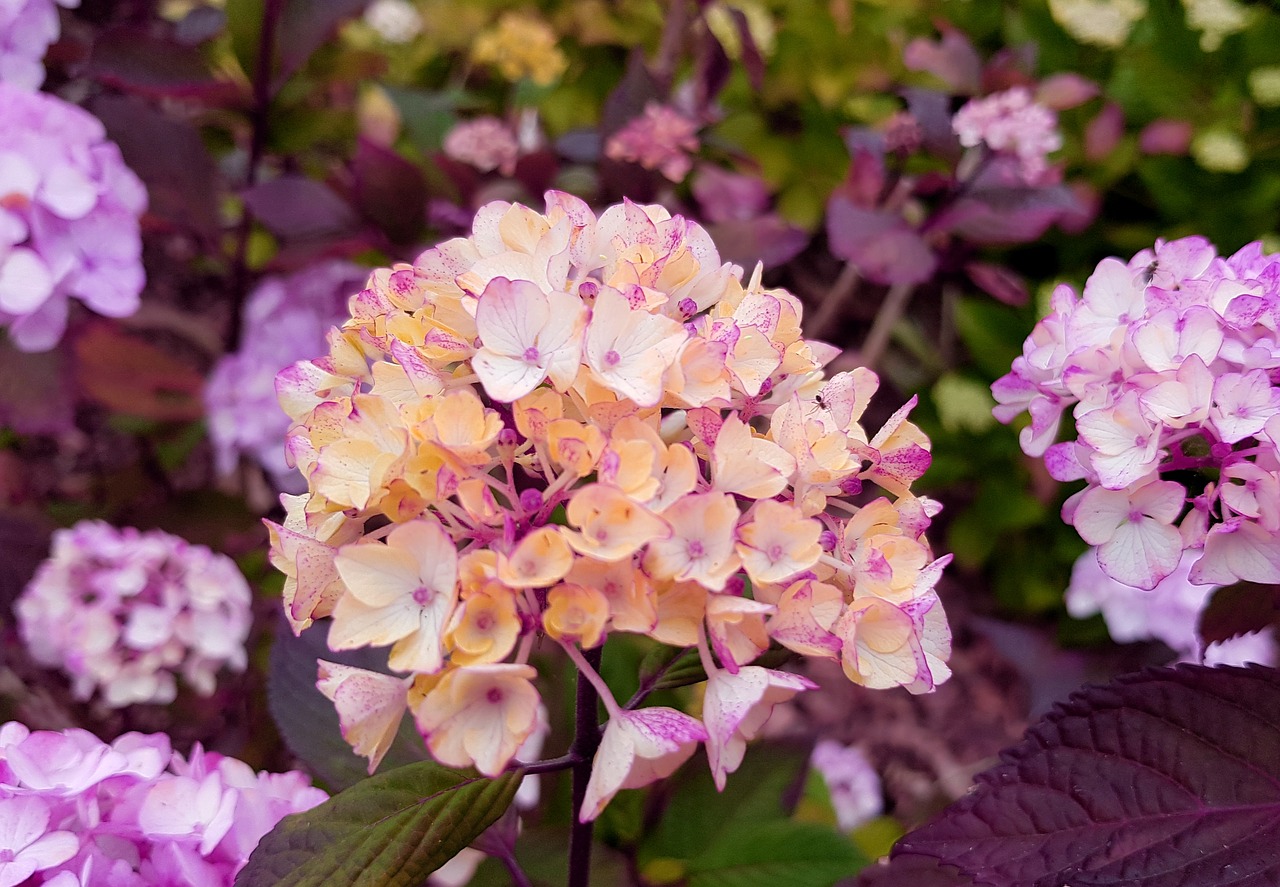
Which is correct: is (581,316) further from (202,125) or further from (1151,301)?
(202,125)

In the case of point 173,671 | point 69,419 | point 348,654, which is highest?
point 348,654

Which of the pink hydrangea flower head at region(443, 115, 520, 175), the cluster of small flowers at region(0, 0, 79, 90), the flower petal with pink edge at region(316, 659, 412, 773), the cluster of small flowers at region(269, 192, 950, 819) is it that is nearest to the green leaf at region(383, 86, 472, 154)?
the pink hydrangea flower head at region(443, 115, 520, 175)

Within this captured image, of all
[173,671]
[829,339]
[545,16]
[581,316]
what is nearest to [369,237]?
[173,671]

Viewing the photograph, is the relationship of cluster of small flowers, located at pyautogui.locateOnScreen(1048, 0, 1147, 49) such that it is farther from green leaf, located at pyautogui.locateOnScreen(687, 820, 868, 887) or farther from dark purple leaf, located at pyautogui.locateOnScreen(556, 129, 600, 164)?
green leaf, located at pyautogui.locateOnScreen(687, 820, 868, 887)

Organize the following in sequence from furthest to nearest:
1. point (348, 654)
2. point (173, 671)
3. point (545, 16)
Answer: point (545, 16) → point (173, 671) → point (348, 654)

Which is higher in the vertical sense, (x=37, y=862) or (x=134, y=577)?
(x=37, y=862)

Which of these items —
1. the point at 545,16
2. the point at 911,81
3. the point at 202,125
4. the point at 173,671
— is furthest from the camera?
the point at 545,16
